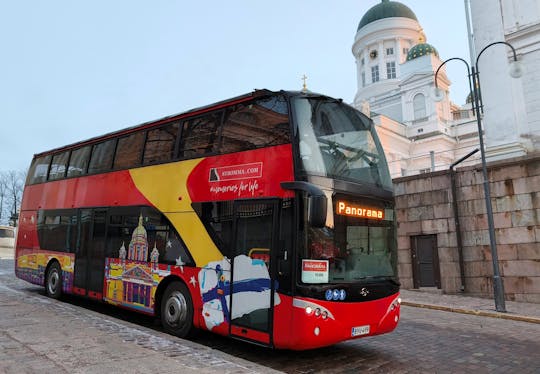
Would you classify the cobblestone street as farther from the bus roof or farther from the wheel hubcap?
the bus roof

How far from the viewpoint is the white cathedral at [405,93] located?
150 ft

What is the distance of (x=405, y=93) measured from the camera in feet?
176

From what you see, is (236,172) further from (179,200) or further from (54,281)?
(54,281)

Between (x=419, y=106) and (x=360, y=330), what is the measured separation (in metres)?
51.3

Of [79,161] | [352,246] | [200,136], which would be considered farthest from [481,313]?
[79,161]

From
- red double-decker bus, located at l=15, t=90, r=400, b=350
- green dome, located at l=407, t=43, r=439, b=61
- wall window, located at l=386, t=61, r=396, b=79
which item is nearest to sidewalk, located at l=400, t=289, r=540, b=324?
red double-decker bus, located at l=15, t=90, r=400, b=350

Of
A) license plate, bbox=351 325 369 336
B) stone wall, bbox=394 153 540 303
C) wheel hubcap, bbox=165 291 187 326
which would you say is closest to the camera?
license plate, bbox=351 325 369 336

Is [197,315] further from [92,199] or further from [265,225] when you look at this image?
[92,199]

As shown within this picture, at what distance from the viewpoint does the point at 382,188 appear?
6.80 metres

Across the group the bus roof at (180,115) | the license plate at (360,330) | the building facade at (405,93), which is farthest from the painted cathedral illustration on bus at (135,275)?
the building facade at (405,93)

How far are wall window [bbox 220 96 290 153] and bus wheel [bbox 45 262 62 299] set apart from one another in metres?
6.70

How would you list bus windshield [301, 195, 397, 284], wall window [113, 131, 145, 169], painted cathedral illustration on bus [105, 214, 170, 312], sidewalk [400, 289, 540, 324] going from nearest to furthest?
bus windshield [301, 195, 397, 284] < painted cathedral illustration on bus [105, 214, 170, 312] < wall window [113, 131, 145, 169] < sidewalk [400, 289, 540, 324]

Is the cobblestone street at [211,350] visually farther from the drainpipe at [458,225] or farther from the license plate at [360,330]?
the drainpipe at [458,225]

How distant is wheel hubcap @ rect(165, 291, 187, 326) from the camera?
7.29 metres
